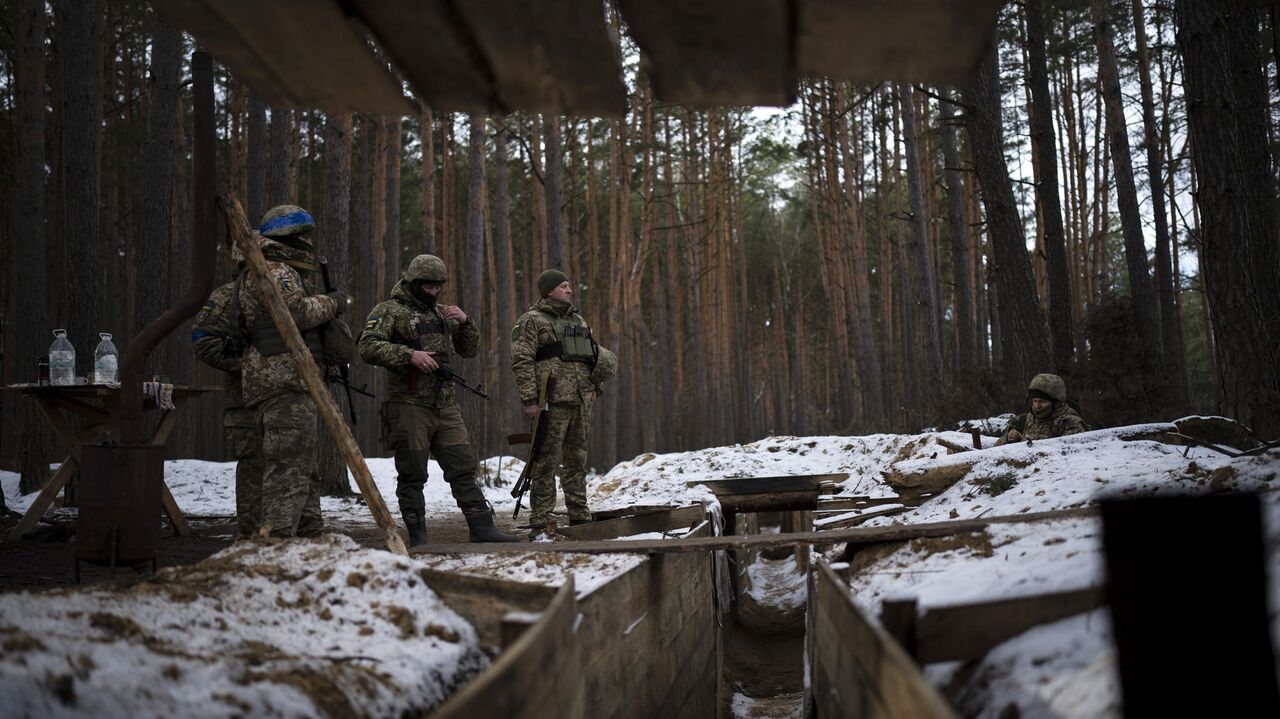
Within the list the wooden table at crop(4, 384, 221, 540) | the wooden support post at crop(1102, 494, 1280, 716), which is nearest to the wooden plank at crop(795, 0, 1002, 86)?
the wooden support post at crop(1102, 494, 1280, 716)

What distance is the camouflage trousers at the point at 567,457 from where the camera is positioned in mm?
6977

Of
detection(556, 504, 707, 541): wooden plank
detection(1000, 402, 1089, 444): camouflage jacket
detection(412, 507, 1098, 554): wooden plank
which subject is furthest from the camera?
Result: detection(1000, 402, 1089, 444): camouflage jacket

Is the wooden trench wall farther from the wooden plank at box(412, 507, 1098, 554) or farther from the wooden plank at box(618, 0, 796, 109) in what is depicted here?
the wooden plank at box(618, 0, 796, 109)

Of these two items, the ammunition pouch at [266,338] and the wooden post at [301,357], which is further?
the ammunition pouch at [266,338]

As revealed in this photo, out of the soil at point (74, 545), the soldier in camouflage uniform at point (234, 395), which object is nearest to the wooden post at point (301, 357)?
the soldier in camouflage uniform at point (234, 395)

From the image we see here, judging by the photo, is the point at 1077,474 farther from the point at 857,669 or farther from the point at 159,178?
the point at 159,178

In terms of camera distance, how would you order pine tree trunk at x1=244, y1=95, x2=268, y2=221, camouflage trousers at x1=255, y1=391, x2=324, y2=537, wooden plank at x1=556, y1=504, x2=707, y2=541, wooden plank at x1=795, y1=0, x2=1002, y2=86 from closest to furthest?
wooden plank at x1=795, y1=0, x2=1002, y2=86 → camouflage trousers at x1=255, y1=391, x2=324, y2=537 → wooden plank at x1=556, y1=504, x2=707, y2=541 → pine tree trunk at x1=244, y1=95, x2=268, y2=221

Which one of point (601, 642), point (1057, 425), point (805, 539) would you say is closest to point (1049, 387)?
point (1057, 425)

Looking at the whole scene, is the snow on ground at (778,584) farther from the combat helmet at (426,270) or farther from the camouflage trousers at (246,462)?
the camouflage trousers at (246,462)

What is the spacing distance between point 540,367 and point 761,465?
5.55 m

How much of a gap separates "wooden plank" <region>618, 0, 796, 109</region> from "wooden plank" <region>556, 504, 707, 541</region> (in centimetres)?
377

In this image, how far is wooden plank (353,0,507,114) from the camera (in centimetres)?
241

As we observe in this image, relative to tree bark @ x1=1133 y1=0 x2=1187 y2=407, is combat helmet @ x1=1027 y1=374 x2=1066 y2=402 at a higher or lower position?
lower

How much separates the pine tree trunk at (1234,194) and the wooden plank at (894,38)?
4.61 metres
